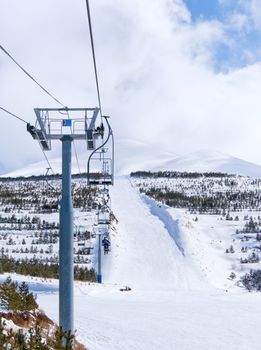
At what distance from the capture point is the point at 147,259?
94.1 feet

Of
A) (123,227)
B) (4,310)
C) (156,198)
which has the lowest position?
(4,310)

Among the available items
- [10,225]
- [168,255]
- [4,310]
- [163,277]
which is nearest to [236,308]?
[4,310]

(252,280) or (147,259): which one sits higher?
(147,259)

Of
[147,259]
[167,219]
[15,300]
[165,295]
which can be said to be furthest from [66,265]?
[167,219]

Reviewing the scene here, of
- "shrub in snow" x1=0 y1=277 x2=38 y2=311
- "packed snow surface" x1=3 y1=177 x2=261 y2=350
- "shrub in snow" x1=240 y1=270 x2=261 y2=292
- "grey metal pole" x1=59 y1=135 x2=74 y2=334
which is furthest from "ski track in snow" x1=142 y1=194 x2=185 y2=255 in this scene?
"grey metal pole" x1=59 y1=135 x2=74 y2=334

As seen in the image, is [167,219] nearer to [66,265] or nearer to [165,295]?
[165,295]

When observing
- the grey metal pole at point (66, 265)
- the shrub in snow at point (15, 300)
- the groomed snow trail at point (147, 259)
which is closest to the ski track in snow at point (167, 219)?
the groomed snow trail at point (147, 259)

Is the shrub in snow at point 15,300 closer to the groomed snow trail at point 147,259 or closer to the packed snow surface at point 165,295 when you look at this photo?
the packed snow surface at point 165,295

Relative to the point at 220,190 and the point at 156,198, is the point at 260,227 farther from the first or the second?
the point at 220,190

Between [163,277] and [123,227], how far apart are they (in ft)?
36.5

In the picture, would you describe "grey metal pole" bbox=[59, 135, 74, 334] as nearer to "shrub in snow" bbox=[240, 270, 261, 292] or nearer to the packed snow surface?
the packed snow surface

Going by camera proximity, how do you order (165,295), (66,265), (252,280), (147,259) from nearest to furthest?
(66,265) → (165,295) → (252,280) → (147,259)

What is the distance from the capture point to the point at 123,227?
3647 cm

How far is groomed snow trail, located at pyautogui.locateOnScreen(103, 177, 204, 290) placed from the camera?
2523 cm
